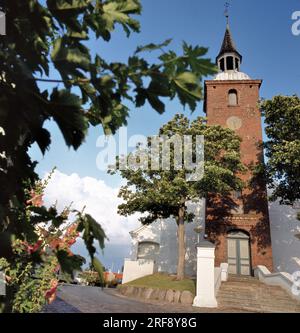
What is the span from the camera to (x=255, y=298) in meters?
16.6

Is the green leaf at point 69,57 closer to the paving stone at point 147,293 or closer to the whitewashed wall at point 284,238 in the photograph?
the paving stone at point 147,293

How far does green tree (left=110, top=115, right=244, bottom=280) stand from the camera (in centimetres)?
2006

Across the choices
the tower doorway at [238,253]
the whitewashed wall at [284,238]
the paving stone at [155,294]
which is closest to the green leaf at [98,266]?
the paving stone at [155,294]

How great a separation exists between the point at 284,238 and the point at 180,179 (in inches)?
438

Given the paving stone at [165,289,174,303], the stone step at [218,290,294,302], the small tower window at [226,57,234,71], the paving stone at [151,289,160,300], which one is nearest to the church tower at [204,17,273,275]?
the small tower window at [226,57,234,71]

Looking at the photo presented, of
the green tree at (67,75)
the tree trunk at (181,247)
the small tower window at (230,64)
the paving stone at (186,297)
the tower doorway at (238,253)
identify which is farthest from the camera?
the small tower window at (230,64)

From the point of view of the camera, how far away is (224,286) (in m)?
19.0

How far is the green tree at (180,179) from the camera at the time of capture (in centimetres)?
2006

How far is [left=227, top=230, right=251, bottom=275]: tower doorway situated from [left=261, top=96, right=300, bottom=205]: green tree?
4.27m

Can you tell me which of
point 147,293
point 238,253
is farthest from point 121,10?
point 238,253

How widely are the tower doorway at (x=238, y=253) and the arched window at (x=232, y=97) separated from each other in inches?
440

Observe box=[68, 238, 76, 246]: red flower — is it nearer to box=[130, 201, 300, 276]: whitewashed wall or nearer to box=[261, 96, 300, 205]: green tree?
box=[261, 96, 300, 205]: green tree

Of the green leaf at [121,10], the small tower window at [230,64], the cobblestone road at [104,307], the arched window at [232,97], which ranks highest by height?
the small tower window at [230,64]
